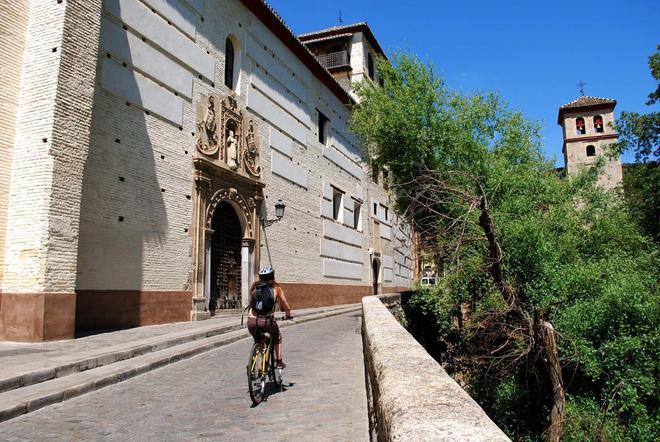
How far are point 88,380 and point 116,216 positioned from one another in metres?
5.77

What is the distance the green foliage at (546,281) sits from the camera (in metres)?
10.6

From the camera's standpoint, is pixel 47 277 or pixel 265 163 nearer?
pixel 47 277

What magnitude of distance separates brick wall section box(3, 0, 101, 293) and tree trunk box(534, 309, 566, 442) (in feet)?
29.8

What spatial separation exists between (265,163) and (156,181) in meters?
5.96

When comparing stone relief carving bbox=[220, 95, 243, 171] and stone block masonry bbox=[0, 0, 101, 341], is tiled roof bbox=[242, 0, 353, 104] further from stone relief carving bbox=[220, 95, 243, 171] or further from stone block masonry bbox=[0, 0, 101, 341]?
stone block masonry bbox=[0, 0, 101, 341]

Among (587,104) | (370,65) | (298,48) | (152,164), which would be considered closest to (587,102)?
(587,104)

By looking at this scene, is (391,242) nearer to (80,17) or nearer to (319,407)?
(80,17)

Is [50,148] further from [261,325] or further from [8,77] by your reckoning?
[261,325]

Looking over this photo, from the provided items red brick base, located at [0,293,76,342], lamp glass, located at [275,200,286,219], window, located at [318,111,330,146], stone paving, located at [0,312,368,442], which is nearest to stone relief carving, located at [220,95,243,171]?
lamp glass, located at [275,200,286,219]

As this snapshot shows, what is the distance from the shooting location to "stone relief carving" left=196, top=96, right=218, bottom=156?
1418 centimetres

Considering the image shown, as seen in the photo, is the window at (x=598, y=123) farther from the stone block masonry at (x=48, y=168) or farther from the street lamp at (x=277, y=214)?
the stone block masonry at (x=48, y=168)

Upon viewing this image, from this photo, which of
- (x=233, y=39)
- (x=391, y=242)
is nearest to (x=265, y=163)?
(x=233, y=39)

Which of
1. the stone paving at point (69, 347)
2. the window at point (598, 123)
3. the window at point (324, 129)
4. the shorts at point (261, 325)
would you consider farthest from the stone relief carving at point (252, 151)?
the window at point (598, 123)

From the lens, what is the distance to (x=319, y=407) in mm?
5156
